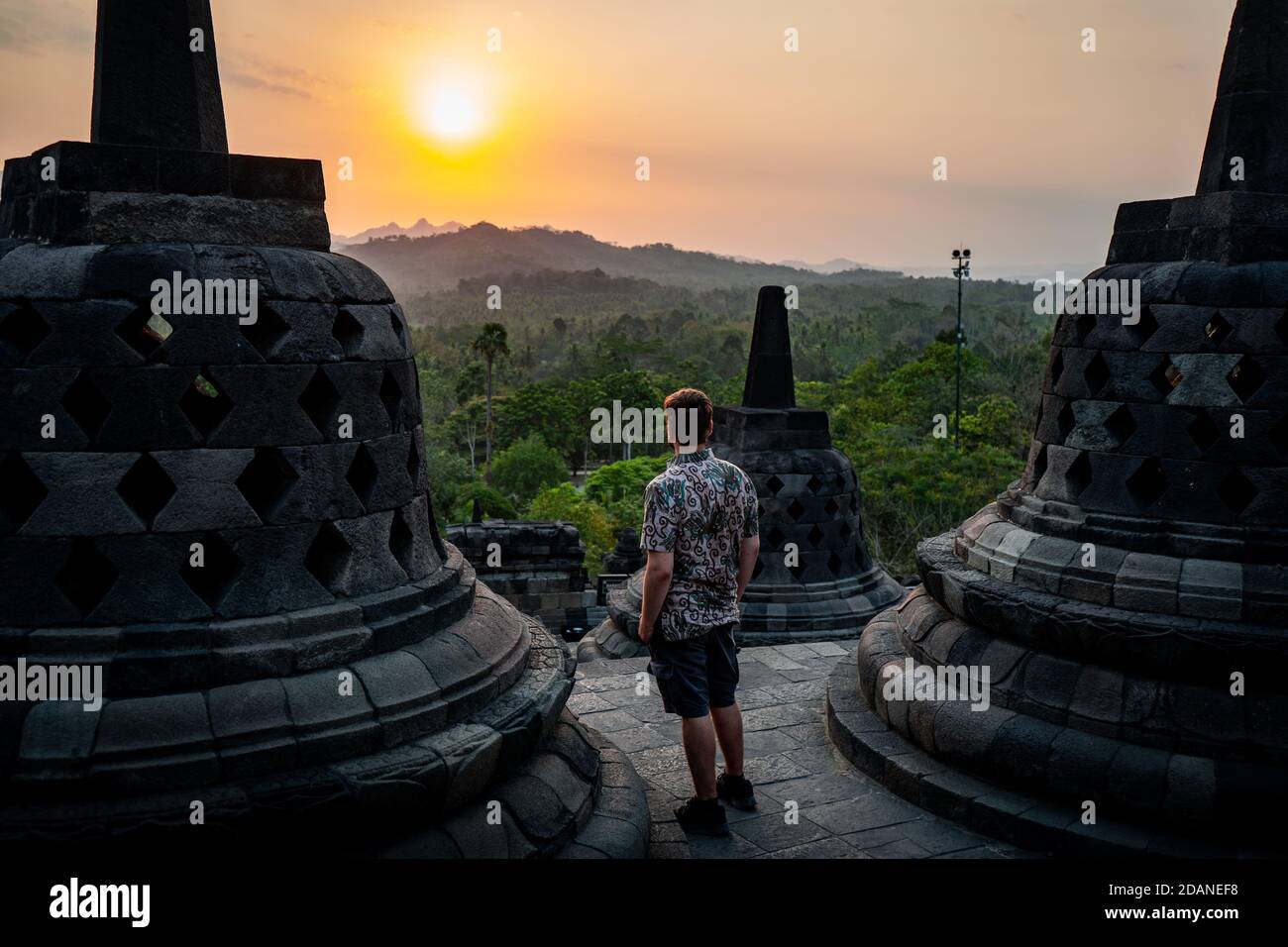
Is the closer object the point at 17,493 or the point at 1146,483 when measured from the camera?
the point at 17,493

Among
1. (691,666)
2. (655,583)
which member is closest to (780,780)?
(691,666)

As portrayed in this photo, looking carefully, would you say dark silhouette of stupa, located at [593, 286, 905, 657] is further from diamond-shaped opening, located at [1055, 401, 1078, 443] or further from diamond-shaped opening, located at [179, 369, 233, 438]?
diamond-shaped opening, located at [179, 369, 233, 438]

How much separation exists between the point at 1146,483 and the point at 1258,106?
185cm

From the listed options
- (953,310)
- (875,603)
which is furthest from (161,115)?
(953,310)

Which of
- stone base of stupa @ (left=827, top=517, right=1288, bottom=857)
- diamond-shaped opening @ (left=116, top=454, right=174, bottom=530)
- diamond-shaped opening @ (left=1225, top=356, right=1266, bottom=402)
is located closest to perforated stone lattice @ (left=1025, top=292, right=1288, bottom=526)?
diamond-shaped opening @ (left=1225, top=356, right=1266, bottom=402)

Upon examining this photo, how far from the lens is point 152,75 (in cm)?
386

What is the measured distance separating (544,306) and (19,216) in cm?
16117

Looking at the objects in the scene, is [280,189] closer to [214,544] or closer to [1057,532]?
[214,544]

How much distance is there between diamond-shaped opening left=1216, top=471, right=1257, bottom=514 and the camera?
4602 mm

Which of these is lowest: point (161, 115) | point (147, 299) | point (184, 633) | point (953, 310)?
point (184, 633)

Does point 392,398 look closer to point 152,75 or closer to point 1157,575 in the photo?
point 152,75

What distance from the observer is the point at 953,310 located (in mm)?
120375

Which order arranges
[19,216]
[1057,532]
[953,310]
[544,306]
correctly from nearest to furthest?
1. [19,216]
2. [1057,532]
3. [953,310]
4. [544,306]

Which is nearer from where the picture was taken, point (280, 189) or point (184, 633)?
point (184, 633)
